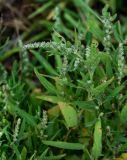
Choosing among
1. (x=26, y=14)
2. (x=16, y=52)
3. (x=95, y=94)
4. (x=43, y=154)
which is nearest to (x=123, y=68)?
(x=95, y=94)

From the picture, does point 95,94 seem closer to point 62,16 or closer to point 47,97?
point 47,97

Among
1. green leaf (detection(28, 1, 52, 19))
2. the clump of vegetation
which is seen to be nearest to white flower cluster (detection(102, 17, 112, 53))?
the clump of vegetation

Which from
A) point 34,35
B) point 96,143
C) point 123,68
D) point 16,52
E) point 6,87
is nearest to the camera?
point 96,143

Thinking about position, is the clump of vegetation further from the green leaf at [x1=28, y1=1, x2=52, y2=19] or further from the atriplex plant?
the green leaf at [x1=28, y1=1, x2=52, y2=19]

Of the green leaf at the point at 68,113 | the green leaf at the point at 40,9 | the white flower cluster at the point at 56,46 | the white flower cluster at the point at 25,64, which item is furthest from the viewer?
the green leaf at the point at 40,9

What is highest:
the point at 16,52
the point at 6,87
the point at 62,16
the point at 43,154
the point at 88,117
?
the point at 62,16

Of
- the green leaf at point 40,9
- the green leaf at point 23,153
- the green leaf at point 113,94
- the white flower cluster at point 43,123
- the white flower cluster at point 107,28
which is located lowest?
the green leaf at point 23,153

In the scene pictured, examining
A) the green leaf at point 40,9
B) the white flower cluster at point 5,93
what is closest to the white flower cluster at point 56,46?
the white flower cluster at point 5,93

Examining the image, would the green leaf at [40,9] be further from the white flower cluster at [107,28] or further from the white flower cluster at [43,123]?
the white flower cluster at [43,123]

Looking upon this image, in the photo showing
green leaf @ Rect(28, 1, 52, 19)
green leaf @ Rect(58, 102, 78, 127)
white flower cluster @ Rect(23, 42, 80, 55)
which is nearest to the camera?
white flower cluster @ Rect(23, 42, 80, 55)

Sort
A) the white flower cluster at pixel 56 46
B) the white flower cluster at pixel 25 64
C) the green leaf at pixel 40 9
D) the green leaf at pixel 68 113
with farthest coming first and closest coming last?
1. the green leaf at pixel 40 9
2. the white flower cluster at pixel 25 64
3. the green leaf at pixel 68 113
4. the white flower cluster at pixel 56 46

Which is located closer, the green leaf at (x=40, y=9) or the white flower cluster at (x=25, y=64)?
the white flower cluster at (x=25, y=64)
